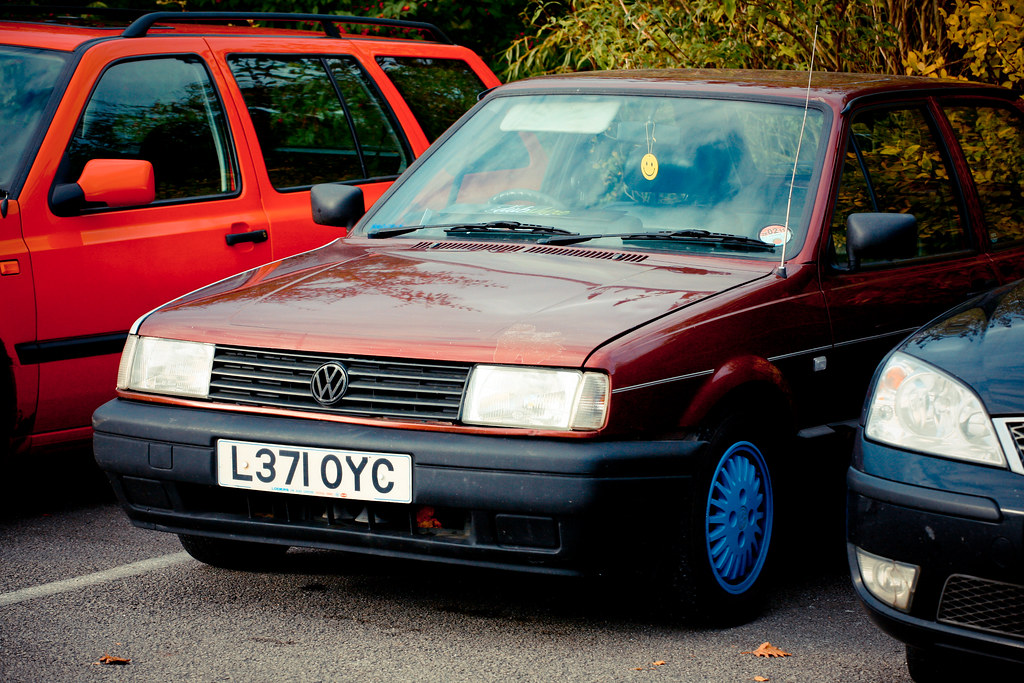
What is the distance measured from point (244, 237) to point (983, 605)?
3.66 metres

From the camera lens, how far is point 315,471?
3629 millimetres

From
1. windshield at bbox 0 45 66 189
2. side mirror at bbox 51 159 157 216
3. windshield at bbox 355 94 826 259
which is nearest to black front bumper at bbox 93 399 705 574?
windshield at bbox 355 94 826 259

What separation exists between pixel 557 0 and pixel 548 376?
6714 mm

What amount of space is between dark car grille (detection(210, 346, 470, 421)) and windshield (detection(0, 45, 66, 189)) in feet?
5.92

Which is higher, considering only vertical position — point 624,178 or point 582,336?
point 624,178

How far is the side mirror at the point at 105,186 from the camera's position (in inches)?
201

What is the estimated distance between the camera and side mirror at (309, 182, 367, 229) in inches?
198

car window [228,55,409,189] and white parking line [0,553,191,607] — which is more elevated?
car window [228,55,409,189]

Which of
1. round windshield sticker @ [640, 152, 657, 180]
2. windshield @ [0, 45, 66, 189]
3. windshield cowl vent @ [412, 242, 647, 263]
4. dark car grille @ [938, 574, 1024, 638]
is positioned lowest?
dark car grille @ [938, 574, 1024, 638]

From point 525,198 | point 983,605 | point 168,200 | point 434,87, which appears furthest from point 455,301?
point 434,87

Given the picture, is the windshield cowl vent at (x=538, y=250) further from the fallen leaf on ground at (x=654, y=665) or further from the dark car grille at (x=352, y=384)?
the fallen leaf on ground at (x=654, y=665)

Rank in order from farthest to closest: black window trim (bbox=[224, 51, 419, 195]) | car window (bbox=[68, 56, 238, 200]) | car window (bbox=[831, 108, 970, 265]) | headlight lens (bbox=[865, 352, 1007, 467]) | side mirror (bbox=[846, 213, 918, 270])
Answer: black window trim (bbox=[224, 51, 419, 195]) < car window (bbox=[68, 56, 238, 200]) < car window (bbox=[831, 108, 970, 265]) < side mirror (bbox=[846, 213, 918, 270]) < headlight lens (bbox=[865, 352, 1007, 467])

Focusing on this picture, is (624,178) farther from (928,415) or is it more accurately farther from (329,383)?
(928,415)

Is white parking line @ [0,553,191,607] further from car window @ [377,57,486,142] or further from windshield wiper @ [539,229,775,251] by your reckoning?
car window @ [377,57,486,142]
